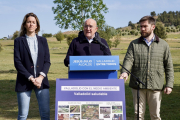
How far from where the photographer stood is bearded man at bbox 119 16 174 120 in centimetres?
380

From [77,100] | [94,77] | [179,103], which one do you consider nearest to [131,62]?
[94,77]

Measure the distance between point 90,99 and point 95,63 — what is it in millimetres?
454

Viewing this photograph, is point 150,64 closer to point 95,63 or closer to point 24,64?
point 95,63

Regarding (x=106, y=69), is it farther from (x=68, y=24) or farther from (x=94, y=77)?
(x=68, y=24)

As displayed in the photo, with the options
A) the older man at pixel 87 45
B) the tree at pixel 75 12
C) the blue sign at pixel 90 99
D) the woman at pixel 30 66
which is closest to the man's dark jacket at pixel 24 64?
the woman at pixel 30 66

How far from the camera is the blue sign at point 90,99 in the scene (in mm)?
2887

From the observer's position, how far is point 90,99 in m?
2.93

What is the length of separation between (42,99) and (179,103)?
20.1ft

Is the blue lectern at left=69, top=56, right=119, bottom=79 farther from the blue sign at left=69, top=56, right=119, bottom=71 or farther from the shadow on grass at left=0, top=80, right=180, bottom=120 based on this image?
the shadow on grass at left=0, top=80, right=180, bottom=120

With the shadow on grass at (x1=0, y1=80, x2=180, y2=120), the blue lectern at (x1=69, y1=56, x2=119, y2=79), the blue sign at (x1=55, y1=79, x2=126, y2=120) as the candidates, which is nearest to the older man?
the blue lectern at (x1=69, y1=56, x2=119, y2=79)

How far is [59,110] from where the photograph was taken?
9.49 feet

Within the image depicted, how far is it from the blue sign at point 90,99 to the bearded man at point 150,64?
91 cm

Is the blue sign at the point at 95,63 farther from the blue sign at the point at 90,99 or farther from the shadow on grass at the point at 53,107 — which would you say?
the shadow on grass at the point at 53,107

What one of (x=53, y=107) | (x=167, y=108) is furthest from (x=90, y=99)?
(x=167, y=108)
